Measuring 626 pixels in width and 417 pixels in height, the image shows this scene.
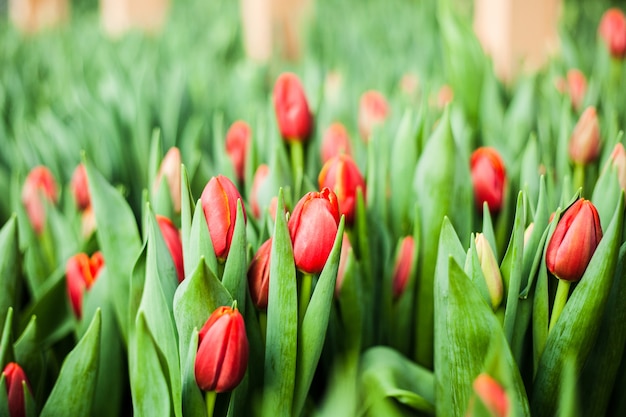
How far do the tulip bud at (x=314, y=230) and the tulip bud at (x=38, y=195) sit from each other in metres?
0.44

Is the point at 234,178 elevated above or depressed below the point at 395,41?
below

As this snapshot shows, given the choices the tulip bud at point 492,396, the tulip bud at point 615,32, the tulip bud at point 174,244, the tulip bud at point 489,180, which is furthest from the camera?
the tulip bud at point 615,32

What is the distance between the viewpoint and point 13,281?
659 millimetres

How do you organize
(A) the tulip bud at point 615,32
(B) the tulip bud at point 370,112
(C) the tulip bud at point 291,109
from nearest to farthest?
(C) the tulip bud at point 291,109 → (B) the tulip bud at point 370,112 → (A) the tulip bud at point 615,32

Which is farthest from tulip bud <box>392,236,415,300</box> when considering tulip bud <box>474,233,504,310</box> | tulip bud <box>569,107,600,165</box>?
tulip bud <box>569,107,600,165</box>

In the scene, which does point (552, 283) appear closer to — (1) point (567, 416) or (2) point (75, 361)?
(1) point (567, 416)

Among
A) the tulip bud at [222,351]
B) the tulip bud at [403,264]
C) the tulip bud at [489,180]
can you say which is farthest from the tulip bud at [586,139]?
the tulip bud at [222,351]

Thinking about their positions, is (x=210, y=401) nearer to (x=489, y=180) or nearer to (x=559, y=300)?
(x=559, y=300)

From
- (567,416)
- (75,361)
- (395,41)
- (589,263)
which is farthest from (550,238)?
(395,41)

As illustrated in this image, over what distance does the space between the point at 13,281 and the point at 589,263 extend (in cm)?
49

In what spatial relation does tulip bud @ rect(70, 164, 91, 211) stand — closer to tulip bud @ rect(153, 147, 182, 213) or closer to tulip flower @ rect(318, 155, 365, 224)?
tulip bud @ rect(153, 147, 182, 213)

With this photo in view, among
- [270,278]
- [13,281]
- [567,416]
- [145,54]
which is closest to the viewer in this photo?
[567,416]

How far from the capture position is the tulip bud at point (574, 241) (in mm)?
519

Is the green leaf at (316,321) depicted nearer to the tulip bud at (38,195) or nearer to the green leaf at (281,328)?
the green leaf at (281,328)
